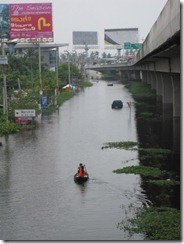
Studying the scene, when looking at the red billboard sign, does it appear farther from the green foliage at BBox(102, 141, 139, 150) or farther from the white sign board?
the green foliage at BBox(102, 141, 139, 150)

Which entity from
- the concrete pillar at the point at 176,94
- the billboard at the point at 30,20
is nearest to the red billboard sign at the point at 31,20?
the billboard at the point at 30,20

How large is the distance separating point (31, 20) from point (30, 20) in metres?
0.15

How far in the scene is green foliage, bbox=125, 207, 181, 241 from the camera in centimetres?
2022

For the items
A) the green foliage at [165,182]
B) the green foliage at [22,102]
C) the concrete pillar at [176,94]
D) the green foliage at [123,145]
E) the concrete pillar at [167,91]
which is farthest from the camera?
the concrete pillar at [167,91]

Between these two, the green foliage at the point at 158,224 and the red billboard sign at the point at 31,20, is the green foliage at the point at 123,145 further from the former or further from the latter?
the red billboard sign at the point at 31,20

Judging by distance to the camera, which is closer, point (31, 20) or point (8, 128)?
point (8, 128)

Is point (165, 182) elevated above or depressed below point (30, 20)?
below

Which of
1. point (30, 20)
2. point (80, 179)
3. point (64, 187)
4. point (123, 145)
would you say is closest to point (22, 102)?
point (123, 145)

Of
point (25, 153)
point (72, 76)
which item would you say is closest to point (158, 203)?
point (25, 153)

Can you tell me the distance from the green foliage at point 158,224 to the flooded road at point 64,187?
0.53m

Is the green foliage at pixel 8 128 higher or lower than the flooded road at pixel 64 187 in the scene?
higher

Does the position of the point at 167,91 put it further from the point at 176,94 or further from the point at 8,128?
the point at 8,128

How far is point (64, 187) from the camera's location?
28516mm

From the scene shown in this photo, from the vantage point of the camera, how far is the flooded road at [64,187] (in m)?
21.6
